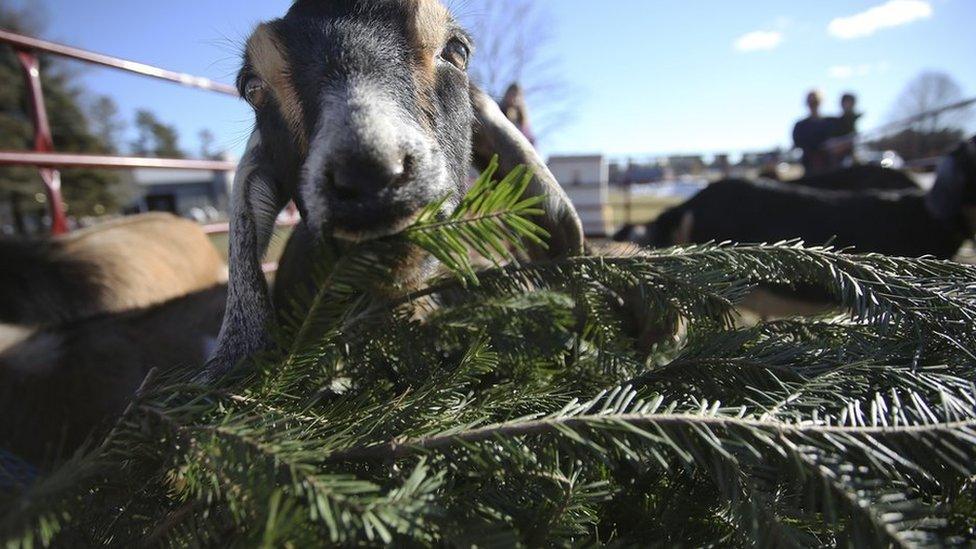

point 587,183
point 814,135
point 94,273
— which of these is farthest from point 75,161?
point 814,135

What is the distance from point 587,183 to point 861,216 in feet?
24.2

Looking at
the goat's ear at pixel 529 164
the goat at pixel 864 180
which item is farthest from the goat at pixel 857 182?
the goat's ear at pixel 529 164

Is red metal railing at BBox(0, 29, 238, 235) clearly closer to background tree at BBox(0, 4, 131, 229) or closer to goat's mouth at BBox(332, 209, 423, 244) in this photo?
goat's mouth at BBox(332, 209, 423, 244)

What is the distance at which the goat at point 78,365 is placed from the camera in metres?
2.04

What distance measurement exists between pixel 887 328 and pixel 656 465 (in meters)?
0.63

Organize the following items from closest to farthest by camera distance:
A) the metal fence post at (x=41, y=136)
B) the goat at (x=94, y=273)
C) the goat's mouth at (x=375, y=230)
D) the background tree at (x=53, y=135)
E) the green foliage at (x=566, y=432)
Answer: the green foliage at (x=566, y=432) < the goat's mouth at (x=375, y=230) < the goat at (x=94, y=273) < the metal fence post at (x=41, y=136) < the background tree at (x=53, y=135)

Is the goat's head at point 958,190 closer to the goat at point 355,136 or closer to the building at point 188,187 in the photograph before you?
the goat at point 355,136

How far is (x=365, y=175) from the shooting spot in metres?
1.28

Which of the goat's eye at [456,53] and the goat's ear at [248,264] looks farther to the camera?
the goat's eye at [456,53]

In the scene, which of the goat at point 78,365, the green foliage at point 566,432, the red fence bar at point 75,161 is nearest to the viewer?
the green foliage at point 566,432

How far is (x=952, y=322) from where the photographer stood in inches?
42.8

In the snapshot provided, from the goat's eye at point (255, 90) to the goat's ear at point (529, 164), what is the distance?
797 millimetres

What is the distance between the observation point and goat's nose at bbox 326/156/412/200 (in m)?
1.28

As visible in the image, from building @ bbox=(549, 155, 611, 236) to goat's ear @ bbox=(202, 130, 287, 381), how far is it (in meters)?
11.0
